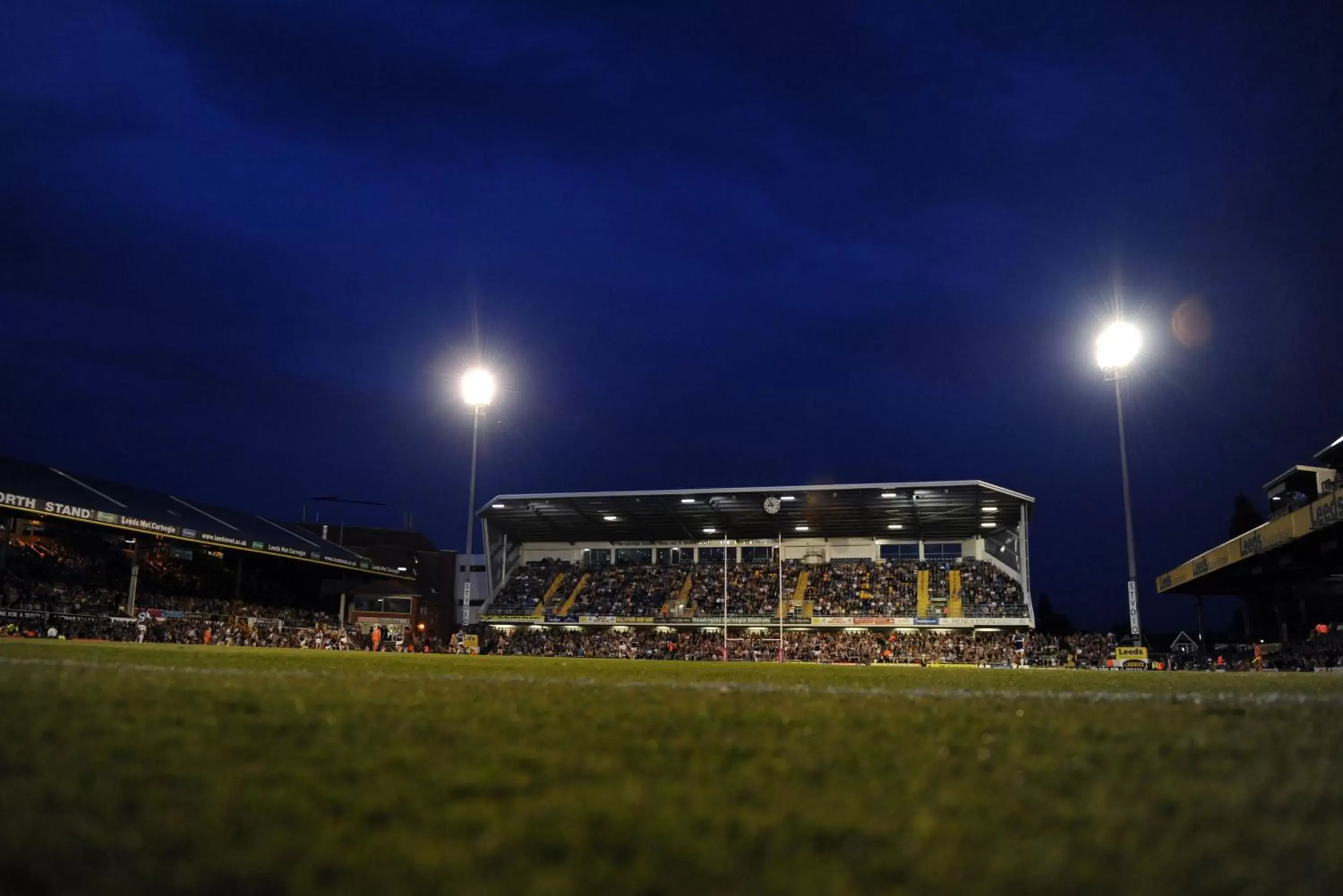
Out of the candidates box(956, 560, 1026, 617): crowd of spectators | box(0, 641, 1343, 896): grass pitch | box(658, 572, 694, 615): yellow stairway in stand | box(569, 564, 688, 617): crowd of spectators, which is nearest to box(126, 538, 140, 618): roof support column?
box(569, 564, 688, 617): crowd of spectators

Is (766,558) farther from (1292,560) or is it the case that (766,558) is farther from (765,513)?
(1292,560)

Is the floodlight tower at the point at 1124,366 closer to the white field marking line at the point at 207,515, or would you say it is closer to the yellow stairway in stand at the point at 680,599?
the yellow stairway in stand at the point at 680,599

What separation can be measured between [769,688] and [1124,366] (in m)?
40.0

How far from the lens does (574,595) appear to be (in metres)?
62.5

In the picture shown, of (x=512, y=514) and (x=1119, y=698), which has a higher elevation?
(x=512, y=514)

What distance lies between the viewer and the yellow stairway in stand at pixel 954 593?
2099 inches

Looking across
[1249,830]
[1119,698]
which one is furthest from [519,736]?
[1119,698]

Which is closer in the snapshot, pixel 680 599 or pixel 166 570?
pixel 166 570

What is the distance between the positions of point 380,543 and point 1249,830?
82.3 m

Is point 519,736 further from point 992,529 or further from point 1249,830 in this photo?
point 992,529

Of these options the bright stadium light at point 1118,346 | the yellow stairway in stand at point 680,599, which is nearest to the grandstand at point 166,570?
the yellow stairway in stand at point 680,599

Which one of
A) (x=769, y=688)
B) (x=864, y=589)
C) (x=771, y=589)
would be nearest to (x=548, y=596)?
(x=771, y=589)

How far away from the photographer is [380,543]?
79.8 meters

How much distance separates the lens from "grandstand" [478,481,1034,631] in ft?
176
